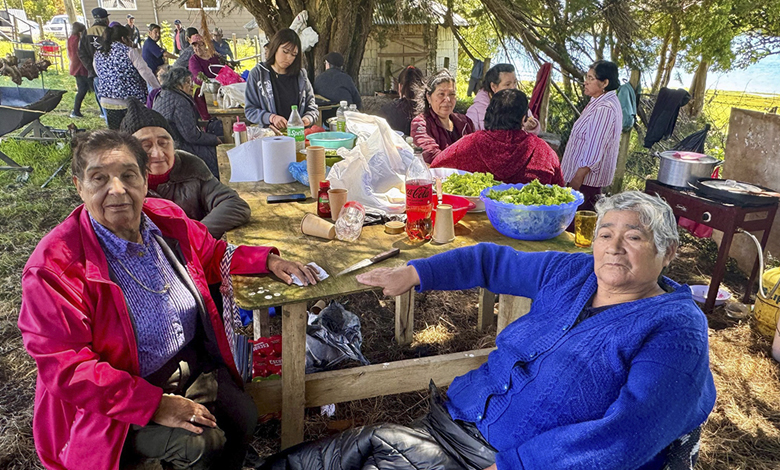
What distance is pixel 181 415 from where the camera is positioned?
5.85 feet

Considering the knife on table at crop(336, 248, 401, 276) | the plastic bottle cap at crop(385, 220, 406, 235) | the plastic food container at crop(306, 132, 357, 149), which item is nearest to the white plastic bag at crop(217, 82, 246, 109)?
the plastic food container at crop(306, 132, 357, 149)

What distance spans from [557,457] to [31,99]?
872 centimetres

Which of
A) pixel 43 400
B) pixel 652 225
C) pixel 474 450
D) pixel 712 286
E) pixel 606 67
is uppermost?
pixel 606 67

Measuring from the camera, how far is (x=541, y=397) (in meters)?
1.65

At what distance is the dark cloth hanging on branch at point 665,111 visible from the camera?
5805mm

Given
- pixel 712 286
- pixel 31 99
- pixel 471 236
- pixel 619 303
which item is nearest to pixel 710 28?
pixel 712 286

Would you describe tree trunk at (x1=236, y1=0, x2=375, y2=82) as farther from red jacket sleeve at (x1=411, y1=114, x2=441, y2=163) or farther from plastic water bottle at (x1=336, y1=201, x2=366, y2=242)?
plastic water bottle at (x1=336, y1=201, x2=366, y2=242)

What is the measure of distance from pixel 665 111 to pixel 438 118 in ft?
9.83

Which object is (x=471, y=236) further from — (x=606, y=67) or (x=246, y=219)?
(x=606, y=67)

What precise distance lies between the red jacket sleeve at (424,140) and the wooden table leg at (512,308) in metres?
1.86

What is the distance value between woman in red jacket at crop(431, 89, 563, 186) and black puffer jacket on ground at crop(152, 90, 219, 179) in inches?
103

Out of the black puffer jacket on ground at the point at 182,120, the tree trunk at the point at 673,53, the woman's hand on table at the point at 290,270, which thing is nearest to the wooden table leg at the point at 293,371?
the woman's hand on table at the point at 290,270

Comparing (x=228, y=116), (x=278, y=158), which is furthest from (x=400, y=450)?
(x=228, y=116)

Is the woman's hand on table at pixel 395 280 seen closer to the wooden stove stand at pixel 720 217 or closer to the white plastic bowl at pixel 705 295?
the wooden stove stand at pixel 720 217
